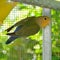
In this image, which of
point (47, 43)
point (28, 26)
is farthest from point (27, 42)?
point (47, 43)

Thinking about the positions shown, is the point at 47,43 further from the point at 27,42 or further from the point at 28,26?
the point at 27,42

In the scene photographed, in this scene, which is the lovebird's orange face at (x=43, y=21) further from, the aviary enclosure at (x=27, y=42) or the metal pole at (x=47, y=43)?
the aviary enclosure at (x=27, y=42)

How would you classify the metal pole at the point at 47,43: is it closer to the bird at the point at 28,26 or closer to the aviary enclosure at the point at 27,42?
the bird at the point at 28,26

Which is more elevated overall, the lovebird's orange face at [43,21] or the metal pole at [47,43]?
the lovebird's orange face at [43,21]

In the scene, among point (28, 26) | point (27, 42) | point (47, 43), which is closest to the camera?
point (47, 43)

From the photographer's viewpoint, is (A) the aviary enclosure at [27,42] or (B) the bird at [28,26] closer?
(B) the bird at [28,26]

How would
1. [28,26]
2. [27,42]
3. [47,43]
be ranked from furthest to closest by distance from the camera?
[27,42], [28,26], [47,43]

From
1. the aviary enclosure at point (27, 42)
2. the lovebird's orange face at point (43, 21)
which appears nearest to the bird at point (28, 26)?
the lovebird's orange face at point (43, 21)

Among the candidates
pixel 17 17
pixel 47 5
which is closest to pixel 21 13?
pixel 17 17

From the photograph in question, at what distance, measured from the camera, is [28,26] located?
2.64 feet

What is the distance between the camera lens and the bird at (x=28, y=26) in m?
0.73

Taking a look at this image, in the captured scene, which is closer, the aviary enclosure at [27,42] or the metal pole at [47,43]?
the metal pole at [47,43]

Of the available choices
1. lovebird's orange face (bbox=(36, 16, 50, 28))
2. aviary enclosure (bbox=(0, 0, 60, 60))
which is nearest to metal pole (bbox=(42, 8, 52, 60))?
lovebird's orange face (bbox=(36, 16, 50, 28))

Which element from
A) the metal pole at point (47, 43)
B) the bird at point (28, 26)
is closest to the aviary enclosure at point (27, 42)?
the bird at point (28, 26)
